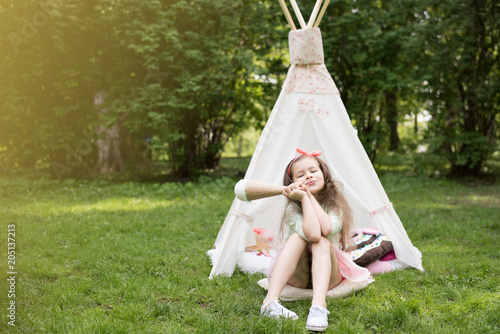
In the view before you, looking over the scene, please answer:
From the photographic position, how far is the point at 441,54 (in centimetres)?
732

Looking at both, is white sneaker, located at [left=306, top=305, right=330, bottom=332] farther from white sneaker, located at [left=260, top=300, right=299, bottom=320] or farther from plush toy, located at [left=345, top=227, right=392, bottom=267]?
plush toy, located at [left=345, top=227, right=392, bottom=267]

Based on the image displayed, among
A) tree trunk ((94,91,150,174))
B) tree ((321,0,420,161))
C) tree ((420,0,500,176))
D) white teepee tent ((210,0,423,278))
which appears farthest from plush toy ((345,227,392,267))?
tree trunk ((94,91,150,174))

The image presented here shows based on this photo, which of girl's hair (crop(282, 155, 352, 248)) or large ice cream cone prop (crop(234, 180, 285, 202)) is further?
girl's hair (crop(282, 155, 352, 248))

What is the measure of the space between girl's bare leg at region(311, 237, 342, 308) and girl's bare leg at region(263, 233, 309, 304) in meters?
0.08

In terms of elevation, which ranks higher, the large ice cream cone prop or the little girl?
the large ice cream cone prop

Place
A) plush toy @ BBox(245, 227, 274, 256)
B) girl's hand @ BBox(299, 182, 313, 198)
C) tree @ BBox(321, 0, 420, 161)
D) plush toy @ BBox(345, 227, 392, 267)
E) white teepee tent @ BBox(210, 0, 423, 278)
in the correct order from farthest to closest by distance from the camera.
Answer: tree @ BBox(321, 0, 420, 161), plush toy @ BBox(245, 227, 274, 256), white teepee tent @ BBox(210, 0, 423, 278), plush toy @ BBox(345, 227, 392, 267), girl's hand @ BBox(299, 182, 313, 198)

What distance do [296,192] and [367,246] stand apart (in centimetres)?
103

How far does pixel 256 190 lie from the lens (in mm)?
2561

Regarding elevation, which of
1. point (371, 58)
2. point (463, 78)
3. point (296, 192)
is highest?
point (371, 58)

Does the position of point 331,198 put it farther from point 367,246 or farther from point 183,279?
point 183,279

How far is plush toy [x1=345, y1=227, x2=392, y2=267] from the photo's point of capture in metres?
3.09

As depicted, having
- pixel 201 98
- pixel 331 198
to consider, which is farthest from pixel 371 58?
pixel 331 198

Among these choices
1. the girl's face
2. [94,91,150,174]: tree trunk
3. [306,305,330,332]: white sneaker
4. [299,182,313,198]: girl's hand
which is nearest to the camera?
[306,305,330,332]: white sneaker

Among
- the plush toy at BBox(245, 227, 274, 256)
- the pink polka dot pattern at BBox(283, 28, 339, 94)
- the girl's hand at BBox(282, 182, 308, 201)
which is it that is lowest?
the plush toy at BBox(245, 227, 274, 256)
